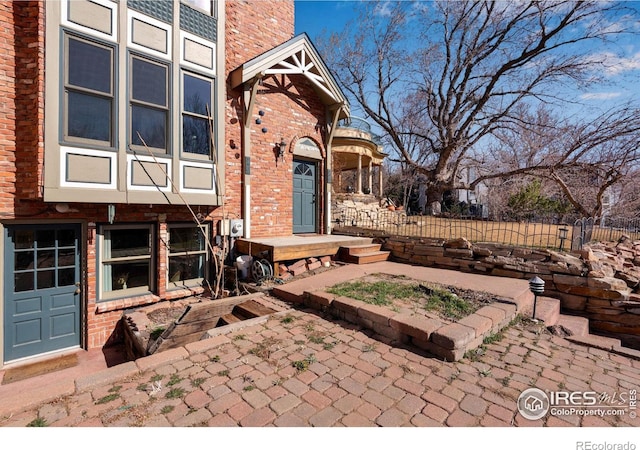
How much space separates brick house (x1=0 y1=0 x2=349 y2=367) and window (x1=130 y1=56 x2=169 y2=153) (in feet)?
0.07

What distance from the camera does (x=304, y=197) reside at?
842 cm

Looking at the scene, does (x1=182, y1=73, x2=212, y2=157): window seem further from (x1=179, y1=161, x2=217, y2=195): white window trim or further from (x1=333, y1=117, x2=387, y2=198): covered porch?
(x1=333, y1=117, x2=387, y2=198): covered porch

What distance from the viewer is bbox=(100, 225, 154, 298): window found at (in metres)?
5.43

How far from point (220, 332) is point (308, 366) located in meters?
1.39

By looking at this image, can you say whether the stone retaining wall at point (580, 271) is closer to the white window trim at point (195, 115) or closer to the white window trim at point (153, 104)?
the white window trim at point (195, 115)

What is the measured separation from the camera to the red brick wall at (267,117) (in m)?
6.83

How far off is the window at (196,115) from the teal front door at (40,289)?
2.55 meters

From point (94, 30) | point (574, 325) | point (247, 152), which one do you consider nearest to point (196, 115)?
point (247, 152)

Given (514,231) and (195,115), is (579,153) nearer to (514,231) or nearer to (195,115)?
(514,231)

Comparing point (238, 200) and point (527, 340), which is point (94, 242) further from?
point (527, 340)

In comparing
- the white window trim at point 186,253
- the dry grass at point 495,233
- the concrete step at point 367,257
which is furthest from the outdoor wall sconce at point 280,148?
the dry grass at point 495,233

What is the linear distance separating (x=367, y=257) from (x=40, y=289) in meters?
6.28

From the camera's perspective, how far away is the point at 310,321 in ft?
13.5
